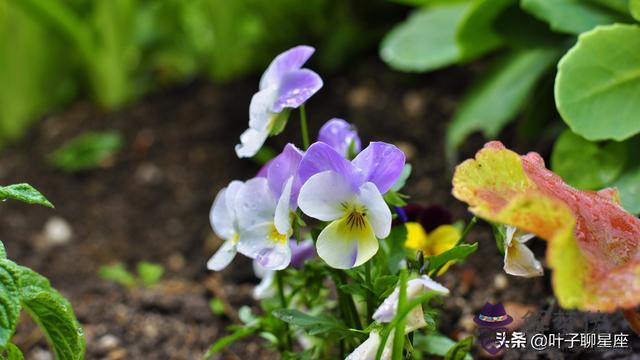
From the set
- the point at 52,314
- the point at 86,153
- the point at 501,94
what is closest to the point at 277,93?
the point at 52,314

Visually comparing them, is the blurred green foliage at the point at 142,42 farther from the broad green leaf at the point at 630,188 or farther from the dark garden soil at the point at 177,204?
the broad green leaf at the point at 630,188

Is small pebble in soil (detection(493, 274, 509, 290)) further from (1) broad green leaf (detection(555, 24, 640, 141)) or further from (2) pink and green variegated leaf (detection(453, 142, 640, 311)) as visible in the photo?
(2) pink and green variegated leaf (detection(453, 142, 640, 311))

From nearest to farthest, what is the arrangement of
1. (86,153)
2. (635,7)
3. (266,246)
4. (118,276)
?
(266,246)
(635,7)
(118,276)
(86,153)

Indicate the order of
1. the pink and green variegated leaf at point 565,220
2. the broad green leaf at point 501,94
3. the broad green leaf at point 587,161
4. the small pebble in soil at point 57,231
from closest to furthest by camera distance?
the pink and green variegated leaf at point 565,220 < the broad green leaf at point 587,161 < the broad green leaf at point 501,94 < the small pebble in soil at point 57,231

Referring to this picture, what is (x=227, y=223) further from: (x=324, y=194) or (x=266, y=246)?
(x=324, y=194)

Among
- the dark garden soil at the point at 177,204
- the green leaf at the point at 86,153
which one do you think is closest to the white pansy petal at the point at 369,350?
the dark garden soil at the point at 177,204

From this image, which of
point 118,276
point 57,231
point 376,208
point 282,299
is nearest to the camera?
point 376,208

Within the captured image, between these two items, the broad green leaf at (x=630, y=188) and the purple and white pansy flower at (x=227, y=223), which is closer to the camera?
the purple and white pansy flower at (x=227, y=223)
